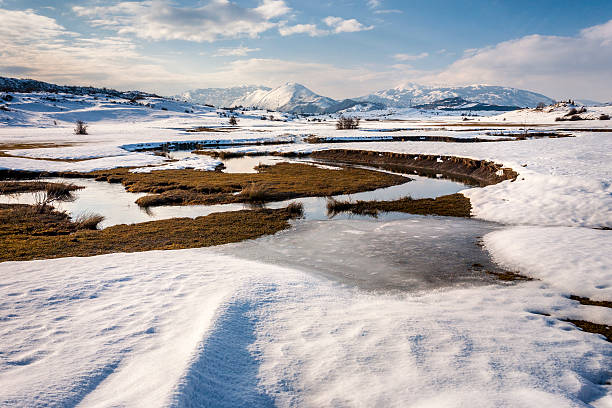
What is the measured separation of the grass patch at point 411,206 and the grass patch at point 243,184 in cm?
401

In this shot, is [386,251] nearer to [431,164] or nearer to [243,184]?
[243,184]

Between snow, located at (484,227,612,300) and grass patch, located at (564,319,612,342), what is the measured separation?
156cm

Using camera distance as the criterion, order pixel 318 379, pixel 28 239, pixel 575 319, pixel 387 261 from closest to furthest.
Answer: pixel 318 379 → pixel 575 319 → pixel 387 261 → pixel 28 239

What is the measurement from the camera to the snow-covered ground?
4.80 m

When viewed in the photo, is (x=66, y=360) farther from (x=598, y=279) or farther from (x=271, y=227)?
(x=598, y=279)

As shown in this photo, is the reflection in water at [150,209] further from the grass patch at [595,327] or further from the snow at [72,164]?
the grass patch at [595,327]

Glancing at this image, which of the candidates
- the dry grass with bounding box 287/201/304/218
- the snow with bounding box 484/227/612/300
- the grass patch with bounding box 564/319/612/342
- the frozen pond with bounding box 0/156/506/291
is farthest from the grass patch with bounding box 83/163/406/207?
the grass patch with bounding box 564/319/612/342

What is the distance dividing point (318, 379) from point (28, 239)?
1445 centimetres

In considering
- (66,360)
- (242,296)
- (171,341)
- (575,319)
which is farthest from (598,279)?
(66,360)

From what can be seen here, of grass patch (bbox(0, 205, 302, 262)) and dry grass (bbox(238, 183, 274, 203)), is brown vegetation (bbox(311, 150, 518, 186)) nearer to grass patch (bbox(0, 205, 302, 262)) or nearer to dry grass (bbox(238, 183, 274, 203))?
dry grass (bbox(238, 183, 274, 203))

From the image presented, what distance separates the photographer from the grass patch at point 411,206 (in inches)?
737

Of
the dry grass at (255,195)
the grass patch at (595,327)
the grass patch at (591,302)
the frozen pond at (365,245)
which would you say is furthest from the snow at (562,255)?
the dry grass at (255,195)

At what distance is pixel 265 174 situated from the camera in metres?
31.8

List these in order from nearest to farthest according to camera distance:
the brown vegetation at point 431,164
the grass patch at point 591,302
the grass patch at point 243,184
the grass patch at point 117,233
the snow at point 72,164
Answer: the grass patch at point 591,302
the grass patch at point 117,233
the grass patch at point 243,184
the brown vegetation at point 431,164
the snow at point 72,164
